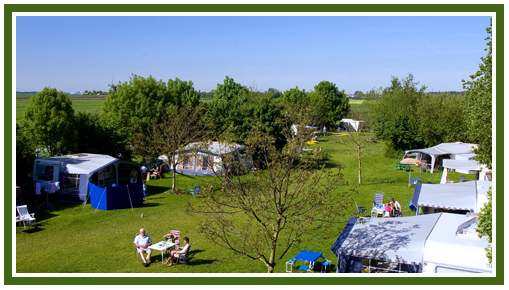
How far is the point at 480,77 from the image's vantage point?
12828 millimetres

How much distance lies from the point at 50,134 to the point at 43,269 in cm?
1235

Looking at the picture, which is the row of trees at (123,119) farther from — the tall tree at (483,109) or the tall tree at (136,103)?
the tall tree at (483,109)

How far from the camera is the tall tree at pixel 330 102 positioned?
56.7m

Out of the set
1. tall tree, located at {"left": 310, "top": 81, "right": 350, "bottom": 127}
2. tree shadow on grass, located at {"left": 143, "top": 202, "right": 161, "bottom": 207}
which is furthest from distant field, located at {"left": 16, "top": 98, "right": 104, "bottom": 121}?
tall tree, located at {"left": 310, "top": 81, "right": 350, "bottom": 127}

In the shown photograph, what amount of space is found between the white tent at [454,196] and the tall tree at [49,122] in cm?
1656

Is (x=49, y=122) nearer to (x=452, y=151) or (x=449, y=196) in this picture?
(x=449, y=196)

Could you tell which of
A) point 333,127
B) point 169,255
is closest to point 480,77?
point 169,255

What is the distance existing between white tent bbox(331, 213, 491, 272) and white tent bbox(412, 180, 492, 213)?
318 cm

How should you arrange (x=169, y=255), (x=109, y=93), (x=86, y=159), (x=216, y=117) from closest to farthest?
1. (x=169, y=255)
2. (x=86, y=159)
3. (x=216, y=117)
4. (x=109, y=93)

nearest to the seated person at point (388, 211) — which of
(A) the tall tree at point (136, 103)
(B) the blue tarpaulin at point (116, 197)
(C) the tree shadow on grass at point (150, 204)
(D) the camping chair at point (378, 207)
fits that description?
(D) the camping chair at point (378, 207)

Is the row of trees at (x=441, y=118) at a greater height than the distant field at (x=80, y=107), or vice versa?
the distant field at (x=80, y=107)

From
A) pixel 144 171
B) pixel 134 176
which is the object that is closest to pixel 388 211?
pixel 134 176

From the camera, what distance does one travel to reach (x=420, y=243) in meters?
9.14
